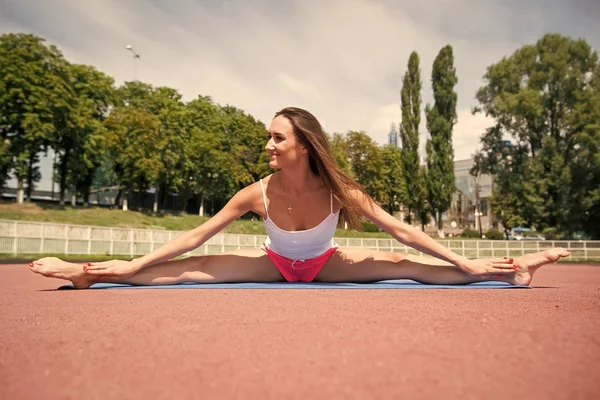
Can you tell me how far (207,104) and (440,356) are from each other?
5282 centimetres

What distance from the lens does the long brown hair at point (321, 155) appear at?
4340 mm

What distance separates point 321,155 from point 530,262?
2.31 m

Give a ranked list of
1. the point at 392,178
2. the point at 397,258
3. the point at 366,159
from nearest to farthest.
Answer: the point at 397,258, the point at 366,159, the point at 392,178

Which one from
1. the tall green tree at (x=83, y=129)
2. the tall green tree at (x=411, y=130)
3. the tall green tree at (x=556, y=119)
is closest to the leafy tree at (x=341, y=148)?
the tall green tree at (x=411, y=130)

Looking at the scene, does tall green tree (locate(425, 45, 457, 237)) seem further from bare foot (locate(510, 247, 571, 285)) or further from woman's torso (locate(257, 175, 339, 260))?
woman's torso (locate(257, 175, 339, 260))

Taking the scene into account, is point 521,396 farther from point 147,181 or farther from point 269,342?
point 147,181

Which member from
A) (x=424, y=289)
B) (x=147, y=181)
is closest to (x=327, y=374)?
(x=424, y=289)

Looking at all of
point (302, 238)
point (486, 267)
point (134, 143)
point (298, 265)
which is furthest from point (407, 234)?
point (134, 143)

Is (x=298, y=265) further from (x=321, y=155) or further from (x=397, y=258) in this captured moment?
(x=321, y=155)

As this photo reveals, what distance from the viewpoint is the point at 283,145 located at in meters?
4.24

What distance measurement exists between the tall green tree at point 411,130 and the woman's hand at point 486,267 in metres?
36.4

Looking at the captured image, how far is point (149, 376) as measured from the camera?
1.50 metres

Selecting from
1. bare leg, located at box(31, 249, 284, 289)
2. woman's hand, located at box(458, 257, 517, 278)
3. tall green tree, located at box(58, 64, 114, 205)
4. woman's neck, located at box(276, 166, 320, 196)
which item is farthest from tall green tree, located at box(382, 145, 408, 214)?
woman's neck, located at box(276, 166, 320, 196)

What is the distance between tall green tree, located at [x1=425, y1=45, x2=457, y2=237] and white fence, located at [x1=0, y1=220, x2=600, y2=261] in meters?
14.9
